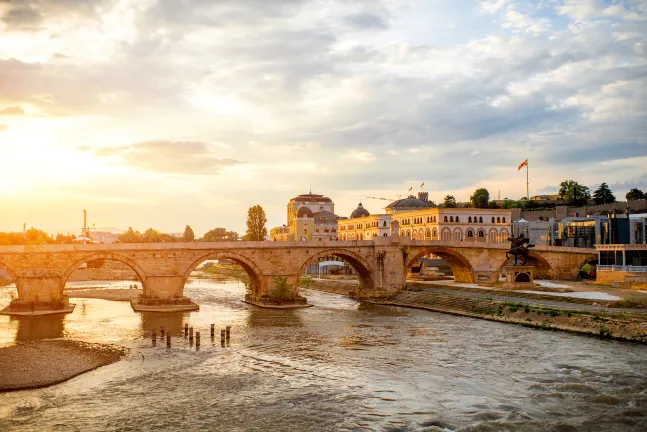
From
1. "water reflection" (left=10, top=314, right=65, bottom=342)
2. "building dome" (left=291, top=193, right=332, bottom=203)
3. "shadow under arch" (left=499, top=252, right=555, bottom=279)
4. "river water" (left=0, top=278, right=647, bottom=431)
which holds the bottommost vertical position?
"river water" (left=0, top=278, right=647, bottom=431)

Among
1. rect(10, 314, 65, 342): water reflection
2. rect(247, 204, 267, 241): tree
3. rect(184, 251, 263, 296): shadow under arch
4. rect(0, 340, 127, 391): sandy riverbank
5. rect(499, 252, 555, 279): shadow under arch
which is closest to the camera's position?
rect(0, 340, 127, 391): sandy riverbank

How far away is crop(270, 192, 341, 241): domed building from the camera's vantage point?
138 m

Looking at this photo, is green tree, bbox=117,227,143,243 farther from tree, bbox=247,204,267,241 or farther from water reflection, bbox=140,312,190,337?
water reflection, bbox=140,312,190,337

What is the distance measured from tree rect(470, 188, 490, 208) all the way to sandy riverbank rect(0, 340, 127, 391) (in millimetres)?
113167

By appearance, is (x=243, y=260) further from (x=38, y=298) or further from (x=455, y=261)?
(x=455, y=261)

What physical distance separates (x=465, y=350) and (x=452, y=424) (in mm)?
13491

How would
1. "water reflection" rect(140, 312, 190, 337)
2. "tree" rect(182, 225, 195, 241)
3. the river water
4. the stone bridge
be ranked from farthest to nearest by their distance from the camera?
"tree" rect(182, 225, 195, 241), the stone bridge, "water reflection" rect(140, 312, 190, 337), the river water

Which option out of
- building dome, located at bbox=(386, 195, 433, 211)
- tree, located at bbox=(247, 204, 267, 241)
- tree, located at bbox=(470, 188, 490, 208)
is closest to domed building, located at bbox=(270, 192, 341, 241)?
tree, located at bbox=(247, 204, 267, 241)

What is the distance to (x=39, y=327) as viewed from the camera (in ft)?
148

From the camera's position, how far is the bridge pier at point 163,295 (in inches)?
2207

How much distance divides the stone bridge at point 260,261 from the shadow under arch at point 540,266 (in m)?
0.12

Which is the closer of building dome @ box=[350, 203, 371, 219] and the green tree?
building dome @ box=[350, 203, 371, 219]

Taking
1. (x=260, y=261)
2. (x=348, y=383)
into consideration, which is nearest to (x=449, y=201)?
(x=260, y=261)

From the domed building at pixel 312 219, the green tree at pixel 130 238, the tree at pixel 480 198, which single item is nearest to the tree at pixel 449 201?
the tree at pixel 480 198
